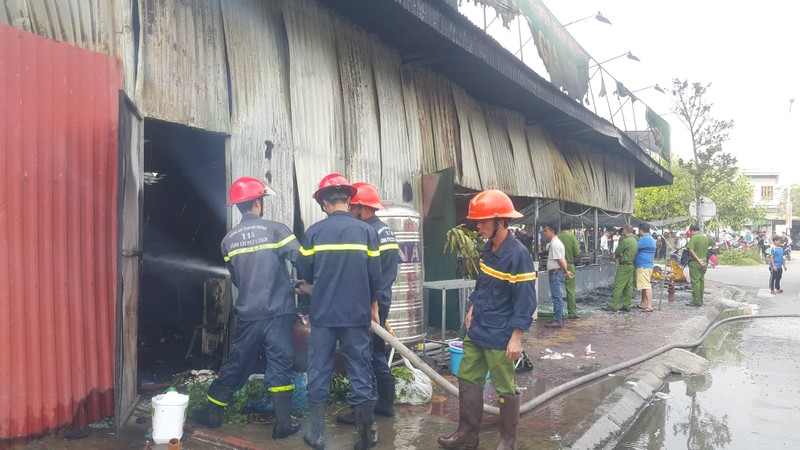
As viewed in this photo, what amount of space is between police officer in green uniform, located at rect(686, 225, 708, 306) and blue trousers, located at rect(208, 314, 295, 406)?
11.4 m

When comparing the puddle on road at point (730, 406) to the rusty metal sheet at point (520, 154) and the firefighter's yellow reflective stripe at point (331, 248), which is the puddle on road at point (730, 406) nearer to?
the firefighter's yellow reflective stripe at point (331, 248)

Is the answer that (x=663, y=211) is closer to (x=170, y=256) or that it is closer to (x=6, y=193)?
(x=170, y=256)

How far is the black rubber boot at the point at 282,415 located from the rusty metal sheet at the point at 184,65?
2580 millimetres

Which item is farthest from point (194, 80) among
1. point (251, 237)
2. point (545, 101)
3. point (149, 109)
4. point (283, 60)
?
point (545, 101)

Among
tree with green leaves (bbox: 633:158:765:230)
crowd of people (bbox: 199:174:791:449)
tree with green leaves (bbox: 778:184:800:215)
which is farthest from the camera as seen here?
tree with green leaves (bbox: 778:184:800:215)

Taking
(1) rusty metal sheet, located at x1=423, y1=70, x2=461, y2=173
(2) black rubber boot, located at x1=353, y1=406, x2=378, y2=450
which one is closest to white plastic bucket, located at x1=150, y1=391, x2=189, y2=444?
(2) black rubber boot, located at x1=353, y1=406, x2=378, y2=450

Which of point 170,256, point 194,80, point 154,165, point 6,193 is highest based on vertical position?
point 194,80

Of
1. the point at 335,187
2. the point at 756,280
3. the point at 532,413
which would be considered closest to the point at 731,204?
the point at 756,280

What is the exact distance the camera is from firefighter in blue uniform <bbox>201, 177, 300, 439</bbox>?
408 centimetres

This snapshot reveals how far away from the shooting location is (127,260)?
13.6 feet

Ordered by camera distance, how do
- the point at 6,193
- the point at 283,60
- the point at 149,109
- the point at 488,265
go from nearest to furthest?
the point at 6,193 < the point at 488,265 < the point at 149,109 < the point at 283,60

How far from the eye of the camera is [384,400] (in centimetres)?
464

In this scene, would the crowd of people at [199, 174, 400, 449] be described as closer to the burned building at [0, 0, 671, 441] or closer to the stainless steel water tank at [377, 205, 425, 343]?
the burned building at [0, 0, 671, 441]

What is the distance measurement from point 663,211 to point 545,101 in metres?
32.5
